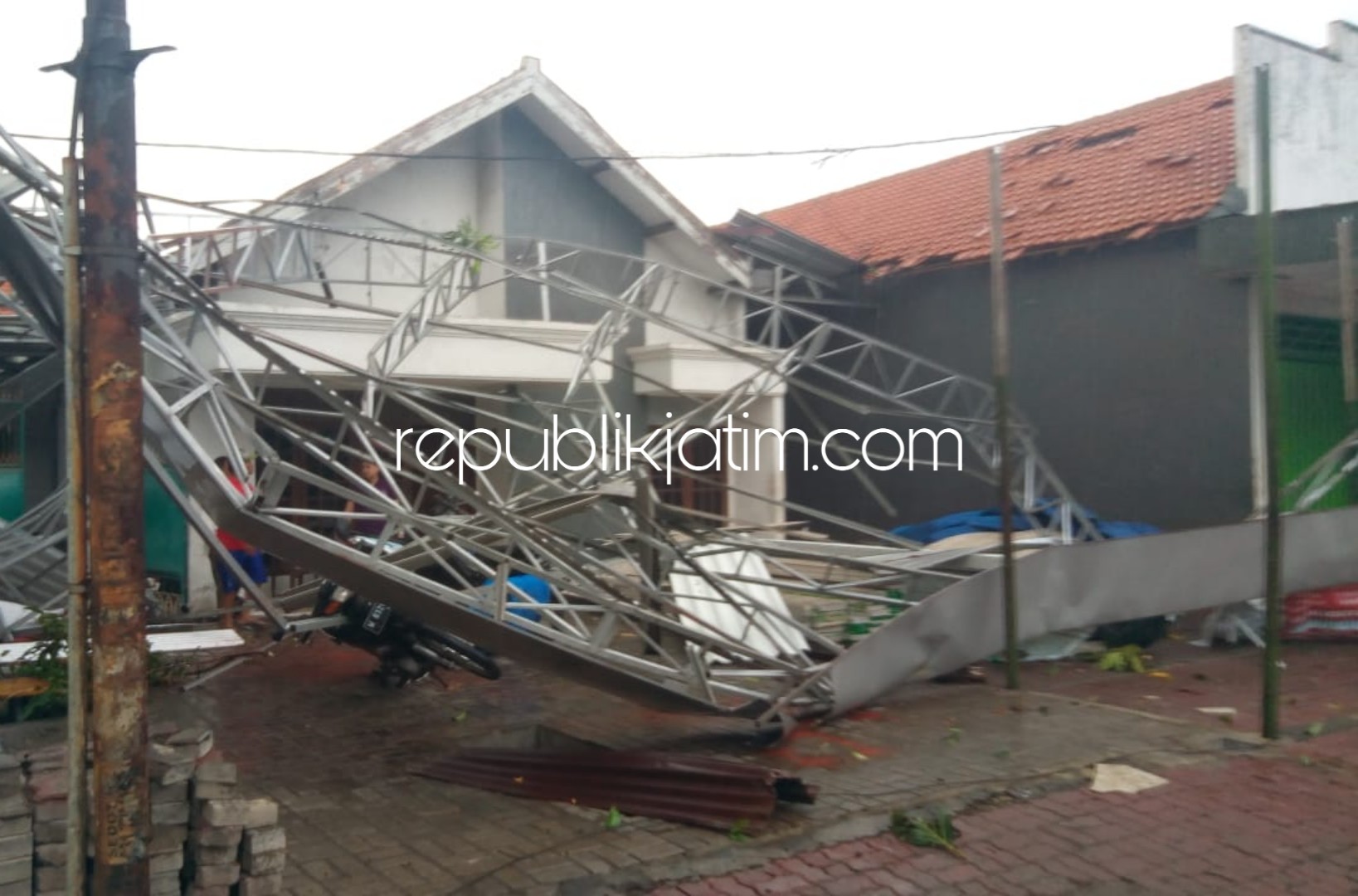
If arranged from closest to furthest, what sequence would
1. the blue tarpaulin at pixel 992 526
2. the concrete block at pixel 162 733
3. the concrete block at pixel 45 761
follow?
the concrete block at pixel 45 761
the concrete block at pixel 162 733
the blue tarpaulin at pixel 992 526

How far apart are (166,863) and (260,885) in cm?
36

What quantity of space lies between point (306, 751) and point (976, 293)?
31.7 feet

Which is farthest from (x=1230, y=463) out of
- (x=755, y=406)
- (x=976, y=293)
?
(x=755, y=406)

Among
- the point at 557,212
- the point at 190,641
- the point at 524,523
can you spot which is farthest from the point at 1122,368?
the point at 190,641

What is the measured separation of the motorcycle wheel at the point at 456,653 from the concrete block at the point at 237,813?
375cm

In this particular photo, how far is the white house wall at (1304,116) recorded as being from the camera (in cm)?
1190

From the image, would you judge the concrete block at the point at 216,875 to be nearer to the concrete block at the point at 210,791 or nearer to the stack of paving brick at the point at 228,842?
the stack of paving brick at the point at 228,842

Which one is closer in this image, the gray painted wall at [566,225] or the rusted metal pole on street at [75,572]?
the rusted metal pole on street at [75,572]

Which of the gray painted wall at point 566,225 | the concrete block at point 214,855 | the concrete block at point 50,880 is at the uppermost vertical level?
the gray painted wall at point 566,225

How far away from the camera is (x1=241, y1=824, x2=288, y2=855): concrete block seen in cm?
474

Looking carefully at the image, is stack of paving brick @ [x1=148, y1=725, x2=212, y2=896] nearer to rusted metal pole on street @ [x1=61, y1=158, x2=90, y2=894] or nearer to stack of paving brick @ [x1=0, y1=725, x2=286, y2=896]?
stack of paving brick @ [x1=0, y1=725, x2=286, y2=896]

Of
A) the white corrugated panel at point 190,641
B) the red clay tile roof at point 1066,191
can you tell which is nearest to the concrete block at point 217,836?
the white corrugated panel at point 190,641

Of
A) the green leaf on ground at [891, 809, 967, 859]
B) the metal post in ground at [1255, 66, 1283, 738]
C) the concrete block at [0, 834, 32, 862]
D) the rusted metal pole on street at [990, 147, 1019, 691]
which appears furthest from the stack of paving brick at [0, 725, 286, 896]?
the metal post in ground at [1255, 66, 1283, 738]

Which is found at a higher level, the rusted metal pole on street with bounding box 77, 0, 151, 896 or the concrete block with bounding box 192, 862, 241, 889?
the rusted metal pole on street with bounding box 77, 0, 151, 896
